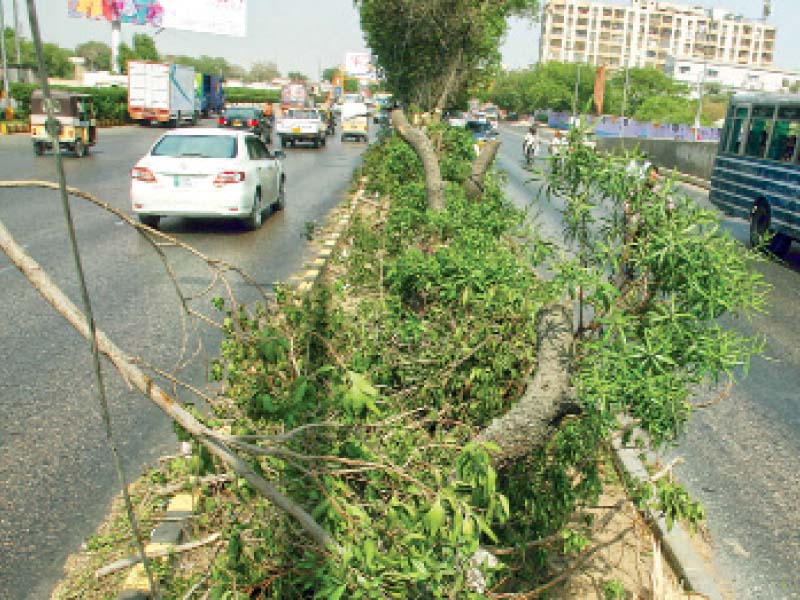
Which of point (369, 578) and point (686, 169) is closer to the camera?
point (369, 578)

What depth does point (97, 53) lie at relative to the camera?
133 m

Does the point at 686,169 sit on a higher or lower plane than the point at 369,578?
lower

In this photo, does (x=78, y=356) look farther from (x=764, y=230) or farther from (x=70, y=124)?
(x=70, y=124)

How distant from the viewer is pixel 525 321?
5.31m

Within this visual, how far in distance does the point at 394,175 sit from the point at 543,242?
1188 centimetres

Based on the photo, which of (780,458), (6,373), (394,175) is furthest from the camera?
(394,175)

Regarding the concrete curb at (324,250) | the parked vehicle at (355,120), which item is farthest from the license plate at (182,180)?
the parked vehicle at (355,120)

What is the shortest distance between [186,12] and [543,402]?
5689cm

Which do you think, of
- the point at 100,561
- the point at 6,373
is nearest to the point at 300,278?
the point at 6,373

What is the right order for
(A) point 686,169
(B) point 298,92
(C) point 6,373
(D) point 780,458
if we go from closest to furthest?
(D) point 780,458
(C) point 6,373
(A) point 686,169
(B) point 298,92

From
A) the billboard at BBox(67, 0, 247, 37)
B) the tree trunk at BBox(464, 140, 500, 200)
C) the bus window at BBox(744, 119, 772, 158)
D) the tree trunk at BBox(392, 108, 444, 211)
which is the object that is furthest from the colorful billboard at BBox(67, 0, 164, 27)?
the tree trunk at BBox(392, 108, 444, 211)

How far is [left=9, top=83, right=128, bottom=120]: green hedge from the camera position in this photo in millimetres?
39594

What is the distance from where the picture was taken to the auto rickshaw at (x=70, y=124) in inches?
975

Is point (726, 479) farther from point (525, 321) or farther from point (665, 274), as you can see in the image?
point (665, 274)
